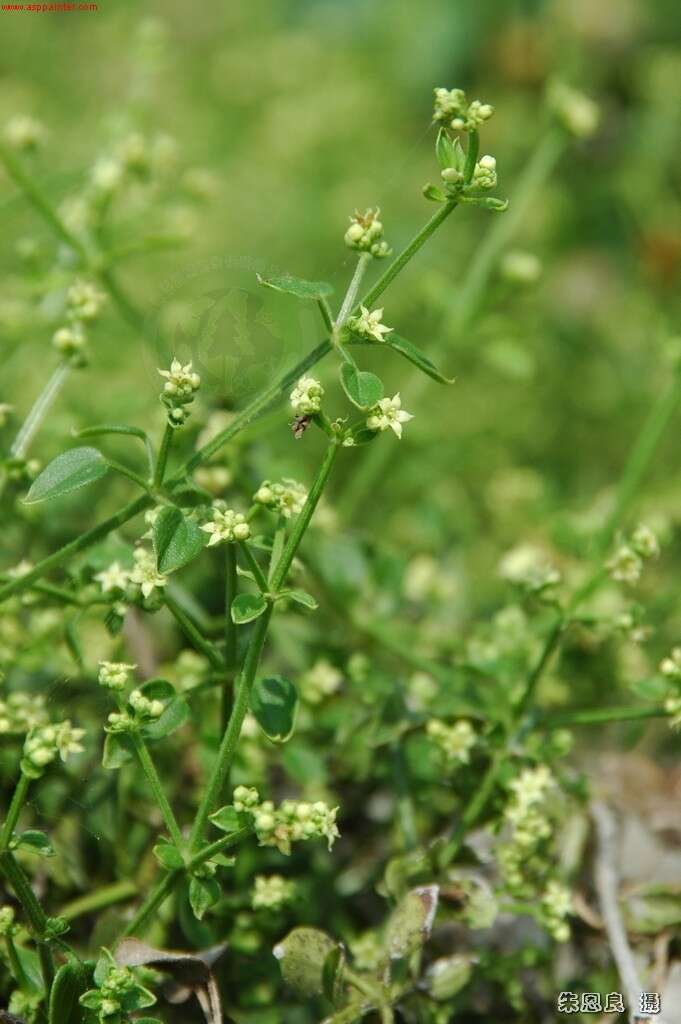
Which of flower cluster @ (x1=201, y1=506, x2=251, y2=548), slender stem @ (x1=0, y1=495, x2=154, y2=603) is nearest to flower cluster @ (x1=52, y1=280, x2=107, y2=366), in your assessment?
slender stem @ (x1=0, y1=495, x2=154, y2=603)

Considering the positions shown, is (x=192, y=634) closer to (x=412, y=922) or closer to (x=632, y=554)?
(x=412, y=922)

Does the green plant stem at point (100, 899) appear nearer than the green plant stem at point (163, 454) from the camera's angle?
No

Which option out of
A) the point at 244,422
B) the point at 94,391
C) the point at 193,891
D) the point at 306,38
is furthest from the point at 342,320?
the point at 306,38

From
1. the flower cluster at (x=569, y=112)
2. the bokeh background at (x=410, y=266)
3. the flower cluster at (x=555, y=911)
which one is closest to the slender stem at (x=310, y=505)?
the bokeh background at (x=410, y=266)

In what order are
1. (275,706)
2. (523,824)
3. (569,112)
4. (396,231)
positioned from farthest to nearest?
1. (396,231)
2. (569,112)
3. (523,824)
4. (275,706)

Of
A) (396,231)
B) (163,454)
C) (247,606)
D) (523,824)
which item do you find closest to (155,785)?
(247,606)

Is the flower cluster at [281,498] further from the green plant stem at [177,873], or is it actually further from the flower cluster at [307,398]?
the green plant stem at [177,873]
